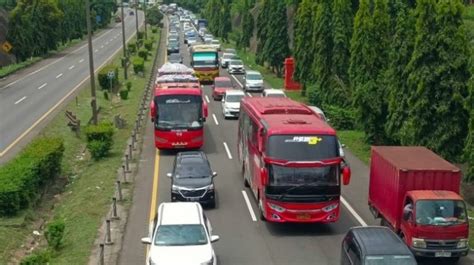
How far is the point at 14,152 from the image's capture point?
33.3m

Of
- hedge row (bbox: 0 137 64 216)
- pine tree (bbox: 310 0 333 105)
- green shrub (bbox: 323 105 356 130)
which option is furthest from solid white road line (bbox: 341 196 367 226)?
pine tree (bbox: 310 0 333 105)

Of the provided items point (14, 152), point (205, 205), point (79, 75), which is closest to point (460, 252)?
point (205, 205)

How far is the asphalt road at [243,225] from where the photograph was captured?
19.2 meters

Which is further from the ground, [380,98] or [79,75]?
[380,98]

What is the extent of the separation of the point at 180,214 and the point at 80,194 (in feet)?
30.3

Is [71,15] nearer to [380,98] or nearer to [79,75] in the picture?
[79,75]

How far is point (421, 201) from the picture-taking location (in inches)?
707

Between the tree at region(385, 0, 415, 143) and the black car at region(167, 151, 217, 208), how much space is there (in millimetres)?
9041

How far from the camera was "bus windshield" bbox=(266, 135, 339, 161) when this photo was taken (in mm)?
20125

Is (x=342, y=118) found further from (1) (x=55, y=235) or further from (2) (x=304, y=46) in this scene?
(1) (x=55, y=235)

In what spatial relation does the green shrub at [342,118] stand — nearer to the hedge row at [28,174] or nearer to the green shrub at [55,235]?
the hedge row at [28,174]

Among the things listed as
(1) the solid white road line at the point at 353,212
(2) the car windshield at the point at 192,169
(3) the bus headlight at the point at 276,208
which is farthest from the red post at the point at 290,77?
(3) the bus headlight at the point at 276,208

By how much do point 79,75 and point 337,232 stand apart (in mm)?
51972

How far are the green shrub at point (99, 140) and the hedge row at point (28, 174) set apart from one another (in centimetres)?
289
